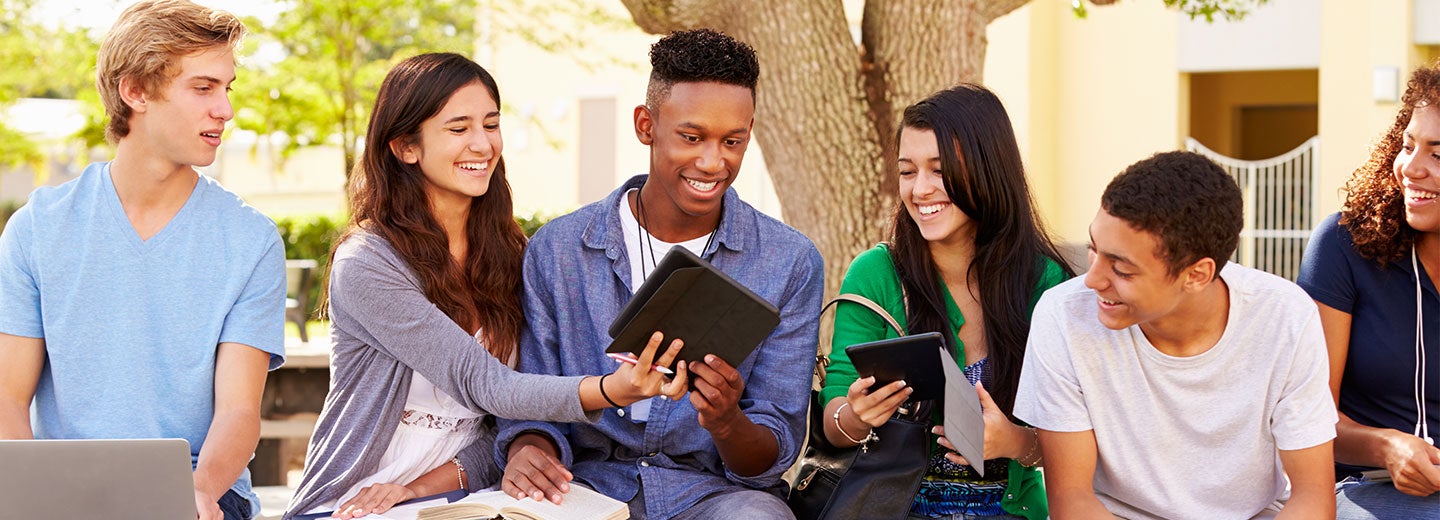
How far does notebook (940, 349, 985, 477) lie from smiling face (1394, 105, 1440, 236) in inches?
52.8

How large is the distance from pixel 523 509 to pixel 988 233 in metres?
1.49

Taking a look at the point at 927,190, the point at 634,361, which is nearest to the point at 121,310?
the point at 634,361

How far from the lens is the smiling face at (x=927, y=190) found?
353 centimetres

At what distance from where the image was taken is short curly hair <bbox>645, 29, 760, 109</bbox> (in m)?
3.52

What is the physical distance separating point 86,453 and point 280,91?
1154 centimetres

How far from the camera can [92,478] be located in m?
2.67

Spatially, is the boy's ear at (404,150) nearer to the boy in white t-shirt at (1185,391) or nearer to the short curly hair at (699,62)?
the short curly hair at (699,62)

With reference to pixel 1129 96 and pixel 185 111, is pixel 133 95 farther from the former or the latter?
pixel 1129 96

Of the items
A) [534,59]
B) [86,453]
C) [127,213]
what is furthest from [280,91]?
[86,453]

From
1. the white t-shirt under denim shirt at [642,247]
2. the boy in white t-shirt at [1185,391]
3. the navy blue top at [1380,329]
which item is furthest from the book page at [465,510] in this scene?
the navy blue top at [1380,329]

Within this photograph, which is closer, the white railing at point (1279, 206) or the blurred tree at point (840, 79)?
the blurred tree at point (840, 79)

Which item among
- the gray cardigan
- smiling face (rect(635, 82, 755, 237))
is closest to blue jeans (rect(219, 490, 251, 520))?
the gray cardigan

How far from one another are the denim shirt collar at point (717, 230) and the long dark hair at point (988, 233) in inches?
18.1

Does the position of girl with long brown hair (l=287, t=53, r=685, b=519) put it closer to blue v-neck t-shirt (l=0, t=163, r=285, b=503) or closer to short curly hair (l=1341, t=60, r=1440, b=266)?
blue v-neck t-shirt (l=0, t=163, r=285, b=503)
